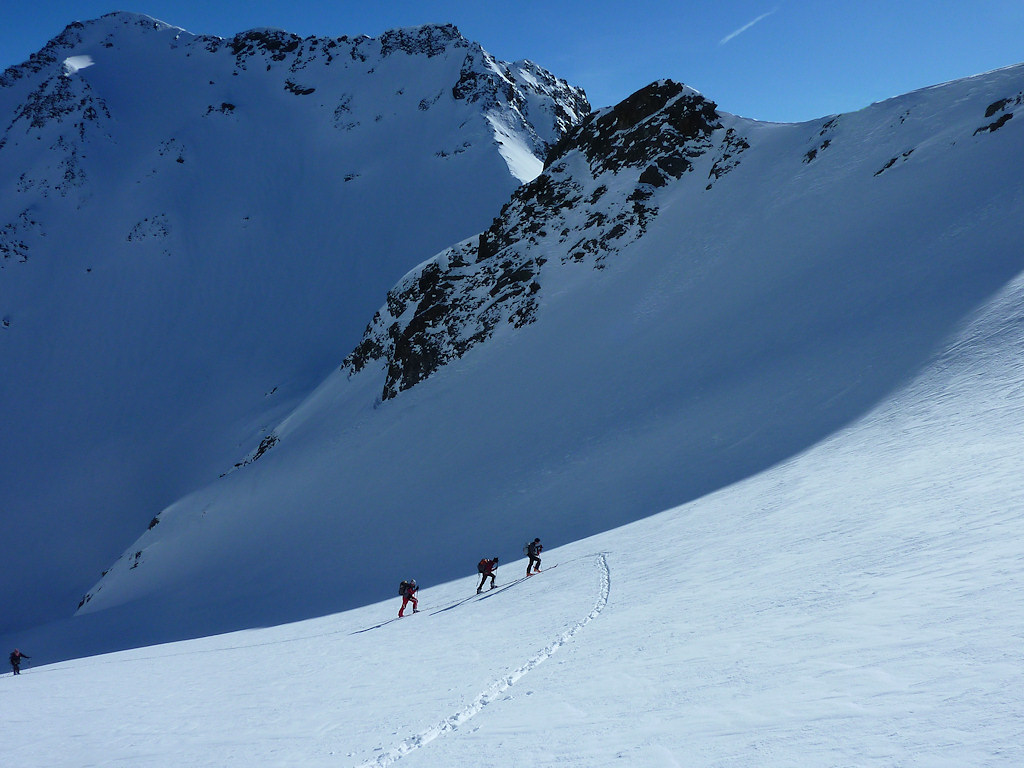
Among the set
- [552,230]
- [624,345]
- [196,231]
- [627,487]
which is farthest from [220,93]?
[627,487]

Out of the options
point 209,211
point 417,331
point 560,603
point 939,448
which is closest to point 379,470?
point 417,331

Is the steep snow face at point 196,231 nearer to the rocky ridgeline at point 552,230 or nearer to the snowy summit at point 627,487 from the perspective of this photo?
the snowy summit at point 627,487

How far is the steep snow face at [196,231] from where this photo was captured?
64500mm

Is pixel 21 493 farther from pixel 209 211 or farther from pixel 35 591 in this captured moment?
pixel 209 211

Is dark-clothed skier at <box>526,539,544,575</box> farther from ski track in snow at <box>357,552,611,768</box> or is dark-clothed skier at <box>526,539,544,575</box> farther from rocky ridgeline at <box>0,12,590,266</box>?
rocky ridgeline at <box>0,12,590,266</box>

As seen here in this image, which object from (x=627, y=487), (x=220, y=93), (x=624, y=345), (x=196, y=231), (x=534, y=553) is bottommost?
(x=534, y=553)

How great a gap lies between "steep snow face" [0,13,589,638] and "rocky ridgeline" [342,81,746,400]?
24.9 metres

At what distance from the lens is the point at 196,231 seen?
87812 millimetres

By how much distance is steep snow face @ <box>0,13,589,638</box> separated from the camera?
64500 mm

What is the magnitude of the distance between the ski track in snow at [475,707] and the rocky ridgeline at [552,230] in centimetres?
3207

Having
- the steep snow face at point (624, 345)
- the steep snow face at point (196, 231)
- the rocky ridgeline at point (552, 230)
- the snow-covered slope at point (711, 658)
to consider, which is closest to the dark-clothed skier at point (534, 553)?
the snow-covered slope at point (711, 658)

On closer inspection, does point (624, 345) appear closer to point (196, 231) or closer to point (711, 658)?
point (711, 658)

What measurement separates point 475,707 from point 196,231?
96551 millimetres

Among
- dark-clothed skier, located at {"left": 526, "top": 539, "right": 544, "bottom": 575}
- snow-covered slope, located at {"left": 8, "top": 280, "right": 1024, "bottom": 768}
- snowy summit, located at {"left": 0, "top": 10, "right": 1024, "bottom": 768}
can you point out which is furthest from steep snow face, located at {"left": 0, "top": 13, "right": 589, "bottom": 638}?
snow-covered slope, located at {"left": 8, "top": 280, "right": 1024, "bottom": 768}
